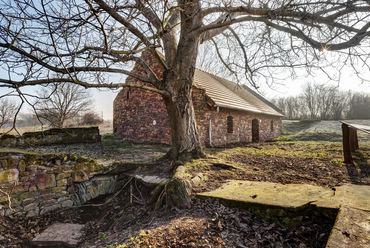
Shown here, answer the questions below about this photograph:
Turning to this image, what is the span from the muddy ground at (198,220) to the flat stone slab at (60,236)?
0.19m

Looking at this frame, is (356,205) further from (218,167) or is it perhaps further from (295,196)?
(218,167)

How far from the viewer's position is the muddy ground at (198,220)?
2.43 m

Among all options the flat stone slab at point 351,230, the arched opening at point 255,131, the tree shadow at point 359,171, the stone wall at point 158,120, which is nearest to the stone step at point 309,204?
the flat stone slab at point 351,230

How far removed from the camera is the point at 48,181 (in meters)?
4.83

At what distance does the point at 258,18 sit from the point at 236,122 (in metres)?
7.19

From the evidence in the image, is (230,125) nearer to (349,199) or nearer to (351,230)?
(349,199)

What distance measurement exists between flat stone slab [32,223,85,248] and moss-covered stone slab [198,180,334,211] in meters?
2.80

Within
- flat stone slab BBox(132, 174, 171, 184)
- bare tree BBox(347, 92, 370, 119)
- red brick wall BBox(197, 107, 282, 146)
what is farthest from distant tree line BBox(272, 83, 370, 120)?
flat stone slab BBox(132, 174, 171, 184)

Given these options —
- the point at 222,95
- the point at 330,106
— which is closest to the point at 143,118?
the point at 222,95

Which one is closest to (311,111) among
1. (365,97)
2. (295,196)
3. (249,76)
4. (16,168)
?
(365,97)

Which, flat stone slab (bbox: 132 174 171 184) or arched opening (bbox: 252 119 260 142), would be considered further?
arched opening (bbox: 252 119 260 142)

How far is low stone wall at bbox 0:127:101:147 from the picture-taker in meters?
8.22

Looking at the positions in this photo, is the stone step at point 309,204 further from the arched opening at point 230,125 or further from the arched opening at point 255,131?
the arched opening at point 255,131

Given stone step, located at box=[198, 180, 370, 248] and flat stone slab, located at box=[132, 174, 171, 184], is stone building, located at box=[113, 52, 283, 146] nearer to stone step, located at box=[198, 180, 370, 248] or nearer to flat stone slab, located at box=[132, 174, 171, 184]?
flat stone slab, located at box=[132, 174, 171, 184]
